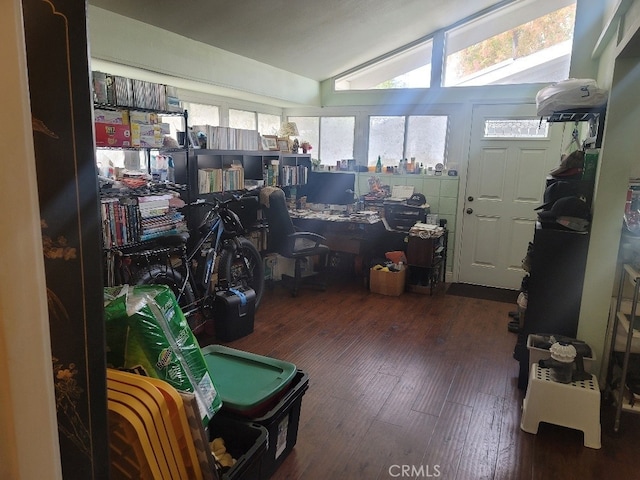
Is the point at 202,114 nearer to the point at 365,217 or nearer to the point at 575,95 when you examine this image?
the point at 365,217

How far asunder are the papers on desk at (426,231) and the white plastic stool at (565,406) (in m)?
2.16

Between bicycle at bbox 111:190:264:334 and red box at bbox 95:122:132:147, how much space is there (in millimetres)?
656

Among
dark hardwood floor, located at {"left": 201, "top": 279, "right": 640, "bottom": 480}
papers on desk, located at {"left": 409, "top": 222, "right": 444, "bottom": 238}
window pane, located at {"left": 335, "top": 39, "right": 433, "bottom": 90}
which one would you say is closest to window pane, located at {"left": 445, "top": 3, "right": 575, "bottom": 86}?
window pane, located at {"left": 335, "top": 39, "right": 433, "bottom": 90}

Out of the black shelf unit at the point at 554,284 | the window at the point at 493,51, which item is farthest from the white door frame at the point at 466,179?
the black shelf unit at the point at 554,284

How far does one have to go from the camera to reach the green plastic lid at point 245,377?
5.57 feet

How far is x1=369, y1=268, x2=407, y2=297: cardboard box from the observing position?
4332 mm

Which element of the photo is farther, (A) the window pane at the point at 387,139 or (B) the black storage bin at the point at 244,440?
(A) the window pane at the point at 387,139

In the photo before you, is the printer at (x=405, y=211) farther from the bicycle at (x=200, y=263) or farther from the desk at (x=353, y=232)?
the bicycle at (x=200, y=263)

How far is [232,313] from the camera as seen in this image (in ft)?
10.5

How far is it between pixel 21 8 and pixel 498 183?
4.61 m

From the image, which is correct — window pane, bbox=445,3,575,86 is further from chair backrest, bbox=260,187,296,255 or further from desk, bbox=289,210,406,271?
chair backrest, bbox=260,187,296,255

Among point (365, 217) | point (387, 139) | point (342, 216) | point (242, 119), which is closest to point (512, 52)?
point (387, 139)

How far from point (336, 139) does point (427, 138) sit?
43.7 inches

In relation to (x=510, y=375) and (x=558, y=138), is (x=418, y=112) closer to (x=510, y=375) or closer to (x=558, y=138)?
(x=558, y=138)
